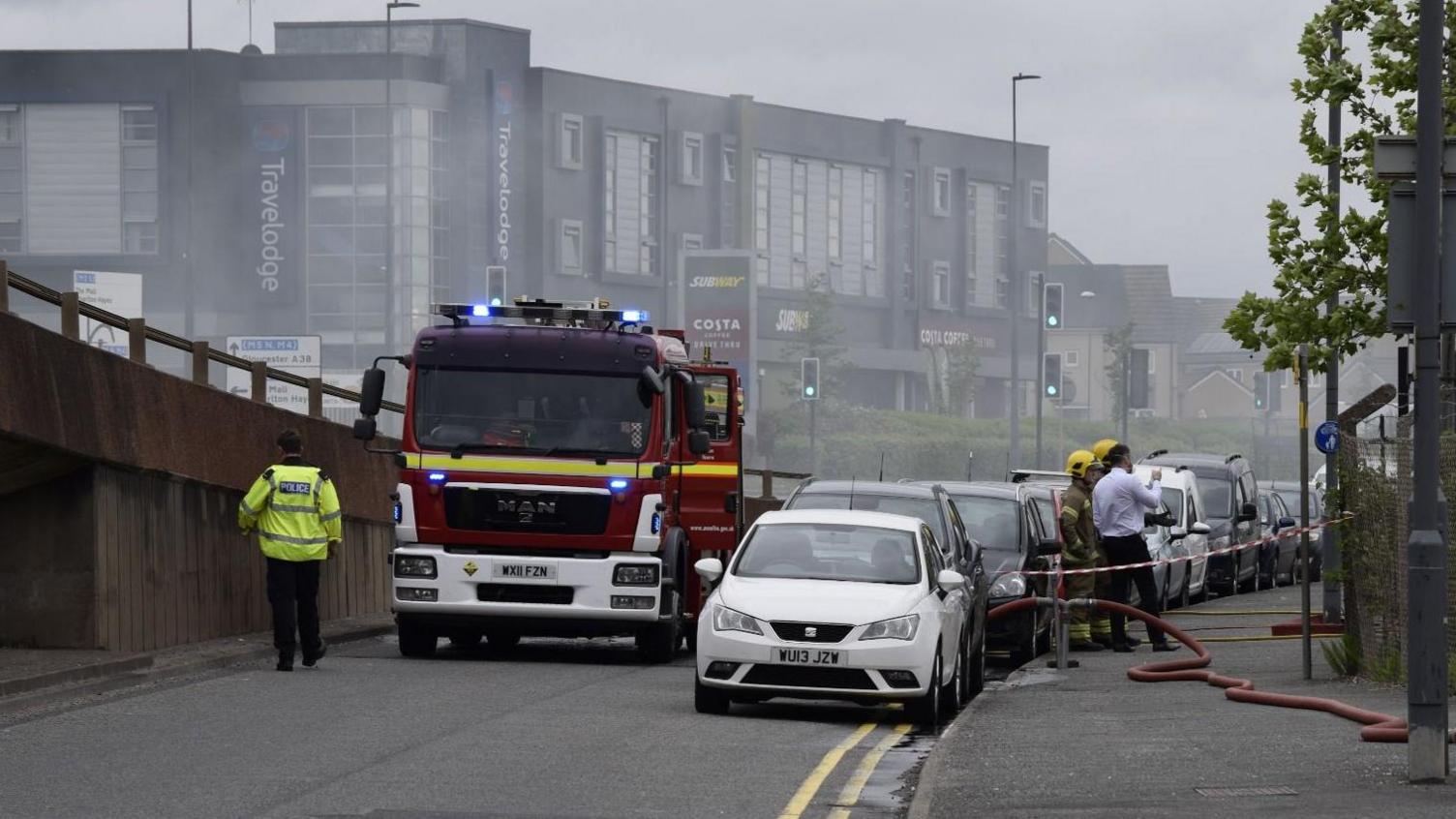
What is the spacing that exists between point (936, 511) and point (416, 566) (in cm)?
437

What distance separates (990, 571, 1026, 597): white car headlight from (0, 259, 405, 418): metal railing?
684 cm

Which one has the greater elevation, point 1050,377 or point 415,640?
point 1050,377

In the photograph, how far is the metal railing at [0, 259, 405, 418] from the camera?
1827 centimetres

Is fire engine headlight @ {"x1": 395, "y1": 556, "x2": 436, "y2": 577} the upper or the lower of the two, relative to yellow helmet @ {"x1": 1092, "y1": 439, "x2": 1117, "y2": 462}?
lower

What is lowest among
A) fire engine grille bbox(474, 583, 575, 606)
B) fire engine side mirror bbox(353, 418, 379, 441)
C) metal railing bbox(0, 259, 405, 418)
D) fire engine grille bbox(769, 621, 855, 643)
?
fire engine grille bbox(474, 583, 575, 606)

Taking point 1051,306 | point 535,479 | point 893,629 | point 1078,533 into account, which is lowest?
point 893,629

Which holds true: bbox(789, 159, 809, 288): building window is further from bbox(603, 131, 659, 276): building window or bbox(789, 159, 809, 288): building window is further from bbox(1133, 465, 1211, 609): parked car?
bbox(1133, 465, 1211, 609): parked car

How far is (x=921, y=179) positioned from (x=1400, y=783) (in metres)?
93.4

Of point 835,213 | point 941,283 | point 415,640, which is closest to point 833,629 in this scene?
point 415,640

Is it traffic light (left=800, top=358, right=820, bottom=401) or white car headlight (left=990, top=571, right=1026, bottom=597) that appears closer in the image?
white car headlight (left=990, top=571, right=1026, bottom=597)

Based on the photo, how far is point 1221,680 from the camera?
17.1m

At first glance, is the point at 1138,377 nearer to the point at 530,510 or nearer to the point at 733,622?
the point at 530,510

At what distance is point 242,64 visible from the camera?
8344cm

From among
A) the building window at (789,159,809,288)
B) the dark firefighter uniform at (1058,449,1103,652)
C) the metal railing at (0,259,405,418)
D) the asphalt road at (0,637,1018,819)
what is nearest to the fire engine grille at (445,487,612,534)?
the asphalt road at (0,637,1018,819)
